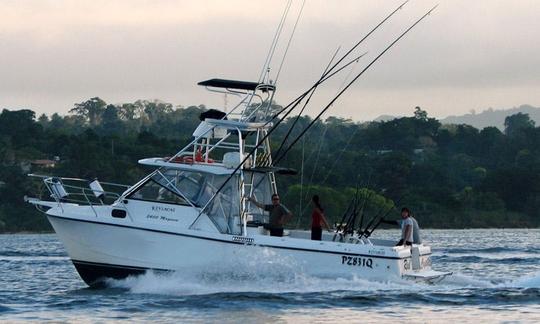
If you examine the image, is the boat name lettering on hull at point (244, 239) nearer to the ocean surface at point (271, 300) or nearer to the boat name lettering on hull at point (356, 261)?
the ocean surface at point (271, 300)

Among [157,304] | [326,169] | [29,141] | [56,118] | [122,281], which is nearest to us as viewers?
[157,304]

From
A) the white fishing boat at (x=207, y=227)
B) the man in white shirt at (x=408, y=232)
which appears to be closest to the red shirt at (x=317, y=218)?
the white fishing boat at (x=207, y=227)

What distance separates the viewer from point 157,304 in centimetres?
2853

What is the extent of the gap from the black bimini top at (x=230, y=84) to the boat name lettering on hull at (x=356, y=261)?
459cm

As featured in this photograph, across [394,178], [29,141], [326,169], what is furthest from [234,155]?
[29,141]

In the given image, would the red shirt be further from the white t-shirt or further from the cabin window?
the cabin window

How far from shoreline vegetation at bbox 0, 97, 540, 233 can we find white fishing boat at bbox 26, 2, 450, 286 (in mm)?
45569

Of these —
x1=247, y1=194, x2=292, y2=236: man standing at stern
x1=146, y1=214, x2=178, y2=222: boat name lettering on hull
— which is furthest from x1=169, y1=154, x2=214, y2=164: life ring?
x1=247, y1=194, x2=292, y2=236: man standing at stern

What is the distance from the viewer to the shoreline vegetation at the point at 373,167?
9662cm

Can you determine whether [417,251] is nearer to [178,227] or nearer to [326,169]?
[178,227]

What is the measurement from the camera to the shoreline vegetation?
96.6 meters

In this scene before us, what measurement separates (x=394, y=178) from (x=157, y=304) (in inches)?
3215

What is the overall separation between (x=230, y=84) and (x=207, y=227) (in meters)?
3.46

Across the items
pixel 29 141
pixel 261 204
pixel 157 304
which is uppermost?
pixel 29 141
